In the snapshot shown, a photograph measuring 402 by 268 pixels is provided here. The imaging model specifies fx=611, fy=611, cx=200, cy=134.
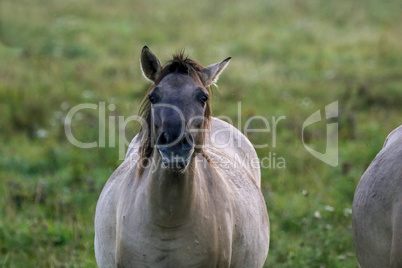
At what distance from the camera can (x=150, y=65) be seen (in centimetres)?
411

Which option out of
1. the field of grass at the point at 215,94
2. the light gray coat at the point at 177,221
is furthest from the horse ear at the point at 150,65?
the field of grass at the point at 215,94

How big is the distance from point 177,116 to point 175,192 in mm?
523

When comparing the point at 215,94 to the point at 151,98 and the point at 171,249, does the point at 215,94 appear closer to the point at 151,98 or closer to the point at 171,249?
the point at 151,98

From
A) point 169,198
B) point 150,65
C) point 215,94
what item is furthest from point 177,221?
point 215,94

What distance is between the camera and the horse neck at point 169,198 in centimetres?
388

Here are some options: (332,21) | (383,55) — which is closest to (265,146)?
(383,55)

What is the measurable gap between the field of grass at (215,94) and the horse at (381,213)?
5.40 ft

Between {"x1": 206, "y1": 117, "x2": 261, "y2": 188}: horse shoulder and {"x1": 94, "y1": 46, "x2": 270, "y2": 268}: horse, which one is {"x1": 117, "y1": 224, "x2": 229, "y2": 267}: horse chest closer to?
{"x1": 94, "y1": 46, "x2": 270, "y2": 268}: horse

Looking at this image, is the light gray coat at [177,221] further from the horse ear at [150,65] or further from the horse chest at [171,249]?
the horse ear at [150,65]

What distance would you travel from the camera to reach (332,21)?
17.1 metres

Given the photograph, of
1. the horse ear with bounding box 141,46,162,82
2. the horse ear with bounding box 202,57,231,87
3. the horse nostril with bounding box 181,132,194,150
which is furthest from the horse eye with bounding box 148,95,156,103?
the horse ear with bounding box 202,57,231,87

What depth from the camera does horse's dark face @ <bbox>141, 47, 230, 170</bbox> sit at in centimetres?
362

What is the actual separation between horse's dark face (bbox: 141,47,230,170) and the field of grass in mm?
2436

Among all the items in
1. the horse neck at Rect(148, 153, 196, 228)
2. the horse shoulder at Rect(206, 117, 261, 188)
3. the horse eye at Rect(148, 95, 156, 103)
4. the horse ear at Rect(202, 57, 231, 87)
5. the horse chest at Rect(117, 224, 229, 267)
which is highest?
the horse ear at Rect(202, 57, 231, 87)
